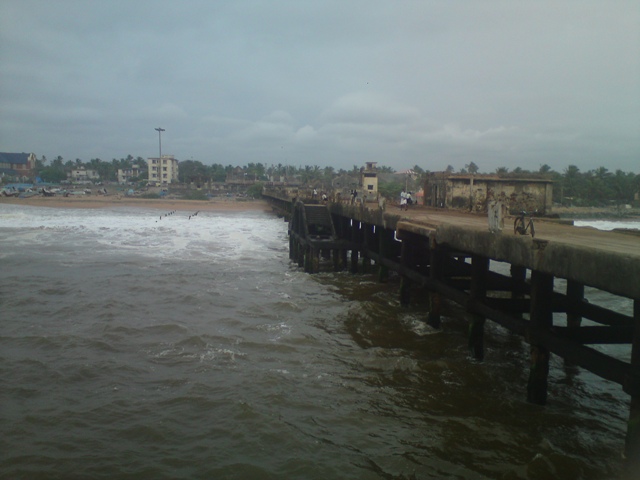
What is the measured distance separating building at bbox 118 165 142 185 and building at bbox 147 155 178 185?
5.21 meters

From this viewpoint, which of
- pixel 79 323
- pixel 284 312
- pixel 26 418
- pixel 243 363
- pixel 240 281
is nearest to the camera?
pixel 26 418

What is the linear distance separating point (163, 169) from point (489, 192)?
125 m

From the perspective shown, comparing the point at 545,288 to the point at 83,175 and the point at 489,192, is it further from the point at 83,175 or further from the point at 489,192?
the point at 83,175

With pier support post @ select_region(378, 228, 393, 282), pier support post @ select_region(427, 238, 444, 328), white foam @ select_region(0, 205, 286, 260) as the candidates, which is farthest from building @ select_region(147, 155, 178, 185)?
pier support post @ select_region(427, 238, 444, 328)

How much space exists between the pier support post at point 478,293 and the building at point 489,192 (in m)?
7.85

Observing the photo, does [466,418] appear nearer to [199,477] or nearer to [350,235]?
[199,477]

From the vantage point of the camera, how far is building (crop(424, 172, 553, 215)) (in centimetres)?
1800

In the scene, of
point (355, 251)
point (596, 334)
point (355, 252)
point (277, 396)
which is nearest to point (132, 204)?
point (355, 252)

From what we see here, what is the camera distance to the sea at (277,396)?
20.3ft

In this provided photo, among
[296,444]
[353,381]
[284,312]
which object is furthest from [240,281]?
[296,444]

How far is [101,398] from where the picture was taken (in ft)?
25.7

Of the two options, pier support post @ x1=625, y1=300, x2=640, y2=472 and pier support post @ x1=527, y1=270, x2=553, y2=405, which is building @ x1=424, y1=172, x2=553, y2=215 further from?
pier support post @ x1=625, y1=300, x2=640, y2=472

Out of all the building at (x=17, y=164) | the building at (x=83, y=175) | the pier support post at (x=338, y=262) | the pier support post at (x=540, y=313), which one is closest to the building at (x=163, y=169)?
the building at (x=83, y=175)

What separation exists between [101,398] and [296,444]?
3366 millimetres
